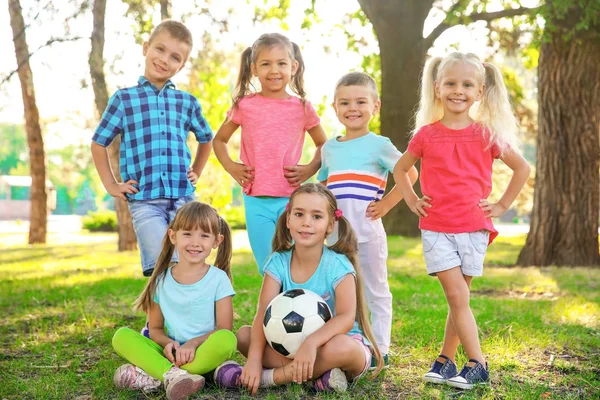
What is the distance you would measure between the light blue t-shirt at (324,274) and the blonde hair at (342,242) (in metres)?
0.06

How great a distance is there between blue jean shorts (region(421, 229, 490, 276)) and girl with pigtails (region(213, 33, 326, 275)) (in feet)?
3.33

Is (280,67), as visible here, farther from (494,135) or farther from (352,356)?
(352,356)

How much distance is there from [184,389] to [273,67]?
2.11 meters

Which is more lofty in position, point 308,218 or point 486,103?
point 486,103

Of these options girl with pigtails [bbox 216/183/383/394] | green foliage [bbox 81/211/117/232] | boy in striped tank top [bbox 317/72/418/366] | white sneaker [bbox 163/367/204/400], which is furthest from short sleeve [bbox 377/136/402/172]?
green foliage [bbox 81/211/117/232]

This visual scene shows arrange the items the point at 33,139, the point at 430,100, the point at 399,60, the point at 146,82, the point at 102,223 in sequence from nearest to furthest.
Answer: the point at 430,100 < the point at 146,82 < the point at 399,60 < the point at 33,139 < the point at 102,223

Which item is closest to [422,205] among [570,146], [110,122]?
[110,122]

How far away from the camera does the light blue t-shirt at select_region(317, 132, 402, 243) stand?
166 inches

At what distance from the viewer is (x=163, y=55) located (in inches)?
175

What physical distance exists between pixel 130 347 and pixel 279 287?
897 mm

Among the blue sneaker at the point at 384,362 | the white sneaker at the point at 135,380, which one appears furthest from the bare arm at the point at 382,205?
the white sneaker at the point at 135,380

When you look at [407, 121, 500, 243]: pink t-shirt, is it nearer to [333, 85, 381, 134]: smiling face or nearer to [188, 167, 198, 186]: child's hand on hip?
[333, 85, 381, 134]: smiling face

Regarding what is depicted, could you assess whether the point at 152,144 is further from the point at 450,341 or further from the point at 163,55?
the point at 450,341

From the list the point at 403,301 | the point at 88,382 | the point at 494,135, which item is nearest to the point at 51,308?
the point at 88,382
